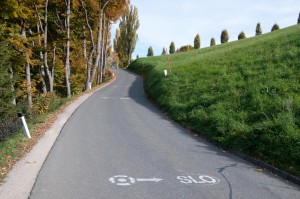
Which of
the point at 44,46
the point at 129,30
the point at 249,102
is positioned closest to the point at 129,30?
the point at 129,30

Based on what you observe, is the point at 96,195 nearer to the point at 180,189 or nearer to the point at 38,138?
the point at 180,189

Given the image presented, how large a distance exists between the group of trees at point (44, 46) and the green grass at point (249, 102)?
292 inches

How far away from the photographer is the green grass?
9156 mm

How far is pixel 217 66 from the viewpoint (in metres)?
21.3

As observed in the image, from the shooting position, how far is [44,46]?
2366 centimetres

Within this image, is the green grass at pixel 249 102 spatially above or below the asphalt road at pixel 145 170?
above

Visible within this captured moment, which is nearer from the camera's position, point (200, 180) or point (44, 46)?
point (200, 180)

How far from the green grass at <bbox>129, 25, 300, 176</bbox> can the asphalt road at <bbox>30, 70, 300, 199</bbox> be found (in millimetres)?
781

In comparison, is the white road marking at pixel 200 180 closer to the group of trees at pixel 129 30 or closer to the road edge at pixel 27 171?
the road edge at pixel 27 171

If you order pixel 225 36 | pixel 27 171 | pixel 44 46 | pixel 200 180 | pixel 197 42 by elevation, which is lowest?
pixel 200 180

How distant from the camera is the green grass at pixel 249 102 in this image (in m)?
9.16

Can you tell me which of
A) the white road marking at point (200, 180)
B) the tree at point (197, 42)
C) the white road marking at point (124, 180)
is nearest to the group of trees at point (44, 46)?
the white road marking at point (124, 180)

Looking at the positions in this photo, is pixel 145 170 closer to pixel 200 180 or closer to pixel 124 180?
pixel 124 180

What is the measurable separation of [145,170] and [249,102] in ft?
21.4
